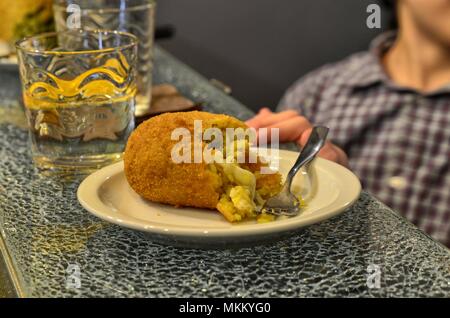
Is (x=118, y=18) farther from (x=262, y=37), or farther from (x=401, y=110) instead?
(x=262, y=37)

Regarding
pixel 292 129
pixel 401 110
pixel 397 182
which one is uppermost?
pixel 292 129

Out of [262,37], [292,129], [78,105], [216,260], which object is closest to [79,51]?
[78,105]

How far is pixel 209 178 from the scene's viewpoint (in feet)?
2.35

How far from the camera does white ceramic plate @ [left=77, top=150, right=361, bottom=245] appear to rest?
0.64m

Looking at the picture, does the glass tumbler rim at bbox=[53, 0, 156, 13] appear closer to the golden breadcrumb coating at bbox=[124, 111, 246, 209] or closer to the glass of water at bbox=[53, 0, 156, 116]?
the glass of water at bbox=[53, 0, 156, 116]

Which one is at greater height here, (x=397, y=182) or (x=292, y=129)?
(x=292, y=129)

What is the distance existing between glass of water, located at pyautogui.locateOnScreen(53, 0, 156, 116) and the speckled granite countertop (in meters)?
0.40

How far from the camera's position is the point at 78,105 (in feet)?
3.01

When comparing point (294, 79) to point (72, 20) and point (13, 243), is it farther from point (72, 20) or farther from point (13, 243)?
point (13, 243)

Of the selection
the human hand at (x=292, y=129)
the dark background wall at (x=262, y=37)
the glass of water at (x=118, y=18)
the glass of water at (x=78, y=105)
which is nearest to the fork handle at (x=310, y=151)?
the human hand at (x=292, y=129)

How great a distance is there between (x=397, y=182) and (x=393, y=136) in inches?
4.4

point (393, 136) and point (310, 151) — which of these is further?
point (393, 136)

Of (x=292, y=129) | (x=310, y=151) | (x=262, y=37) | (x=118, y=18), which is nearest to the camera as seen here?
(x=310, y=151)
